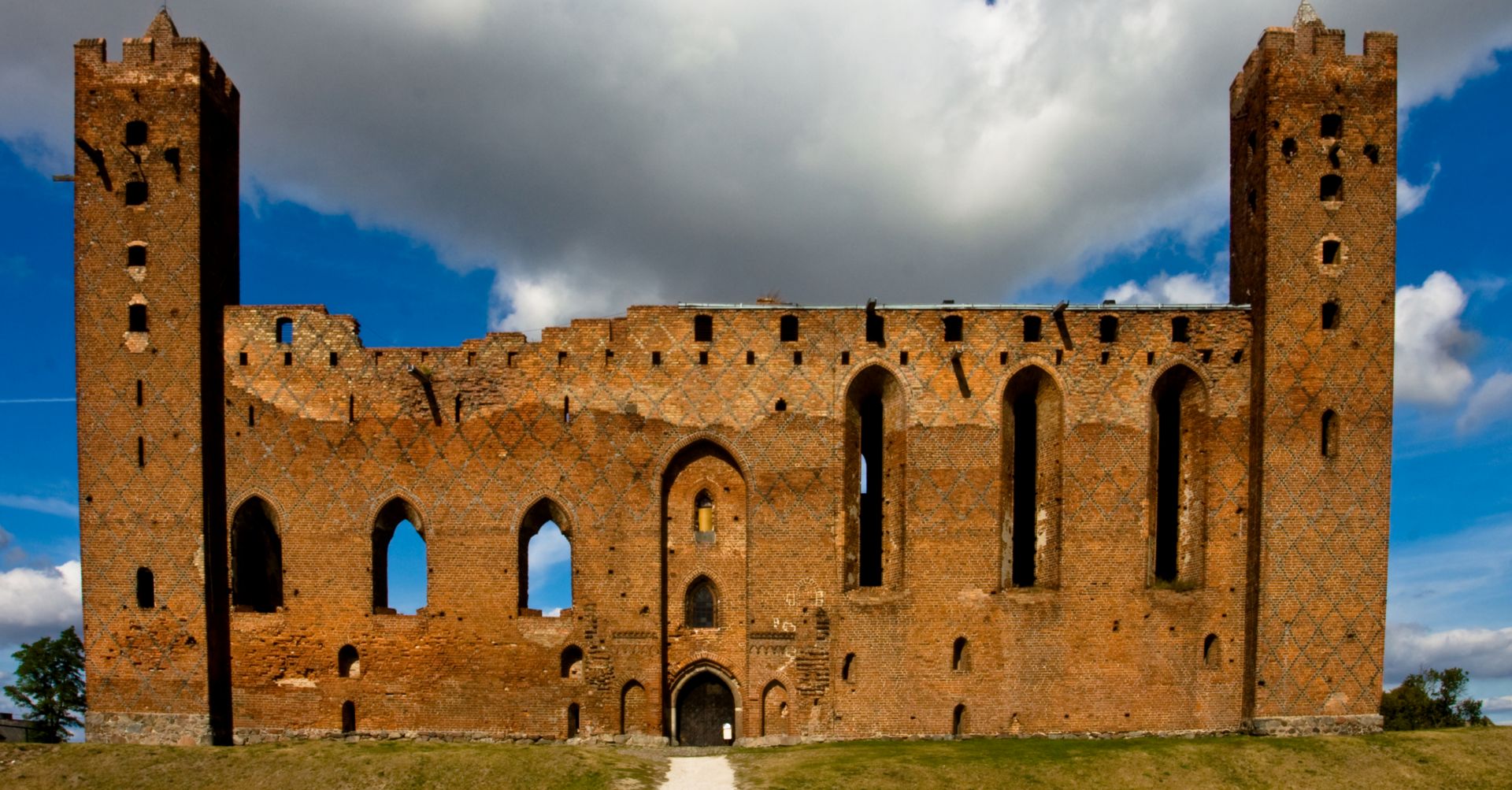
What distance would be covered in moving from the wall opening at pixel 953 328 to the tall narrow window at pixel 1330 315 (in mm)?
8127

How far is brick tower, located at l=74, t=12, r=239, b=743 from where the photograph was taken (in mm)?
23641

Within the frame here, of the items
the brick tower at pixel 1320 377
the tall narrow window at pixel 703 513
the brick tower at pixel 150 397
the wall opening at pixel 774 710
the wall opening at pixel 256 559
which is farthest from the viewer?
the wall opening at pixel 256 559

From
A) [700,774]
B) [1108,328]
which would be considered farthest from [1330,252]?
[700,774]

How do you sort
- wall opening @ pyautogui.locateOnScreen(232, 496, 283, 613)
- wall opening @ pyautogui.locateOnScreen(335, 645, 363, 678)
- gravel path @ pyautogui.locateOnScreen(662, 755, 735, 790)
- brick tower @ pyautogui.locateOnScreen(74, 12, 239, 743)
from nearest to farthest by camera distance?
gravel path @ pyautogui.locateOnScreen(662, 755, 735, 790)
brick tower @ pyautogui.locateOnScreen(74, 12, 239, 743)
wall opening @ pyautogui.locateOnScreen(335, 645, 363, 678)
wall opening @ pyautogui.locateOnScreen(232, 496, 283, 613)

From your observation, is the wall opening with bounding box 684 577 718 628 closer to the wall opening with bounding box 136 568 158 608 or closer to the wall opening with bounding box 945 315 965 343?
the wall opening with bounding box 945 315 965 343

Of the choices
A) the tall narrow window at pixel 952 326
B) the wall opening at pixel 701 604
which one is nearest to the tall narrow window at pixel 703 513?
the wall opening at pixel 701 604

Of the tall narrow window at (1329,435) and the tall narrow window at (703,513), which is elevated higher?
A: the tall narrow window at (1329,435)

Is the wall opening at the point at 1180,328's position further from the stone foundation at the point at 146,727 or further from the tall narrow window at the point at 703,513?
the stone foundation at the point at 146,727

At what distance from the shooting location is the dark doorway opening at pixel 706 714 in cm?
2419

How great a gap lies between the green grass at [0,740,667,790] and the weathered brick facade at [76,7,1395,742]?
2.43m

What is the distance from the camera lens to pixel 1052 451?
24594 mm

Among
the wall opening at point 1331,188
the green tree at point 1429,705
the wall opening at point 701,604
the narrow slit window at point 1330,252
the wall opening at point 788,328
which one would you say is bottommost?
the green tree at point 1429,705

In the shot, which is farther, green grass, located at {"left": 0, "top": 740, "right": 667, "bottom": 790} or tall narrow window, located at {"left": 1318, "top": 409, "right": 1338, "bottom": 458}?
tall narrow window, located at {"left": 1318, "top": 409, "right": 1338, "bottom": 458}

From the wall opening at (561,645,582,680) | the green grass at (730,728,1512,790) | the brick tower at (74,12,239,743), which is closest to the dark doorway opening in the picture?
the green grass at (730,728,1512,790)
